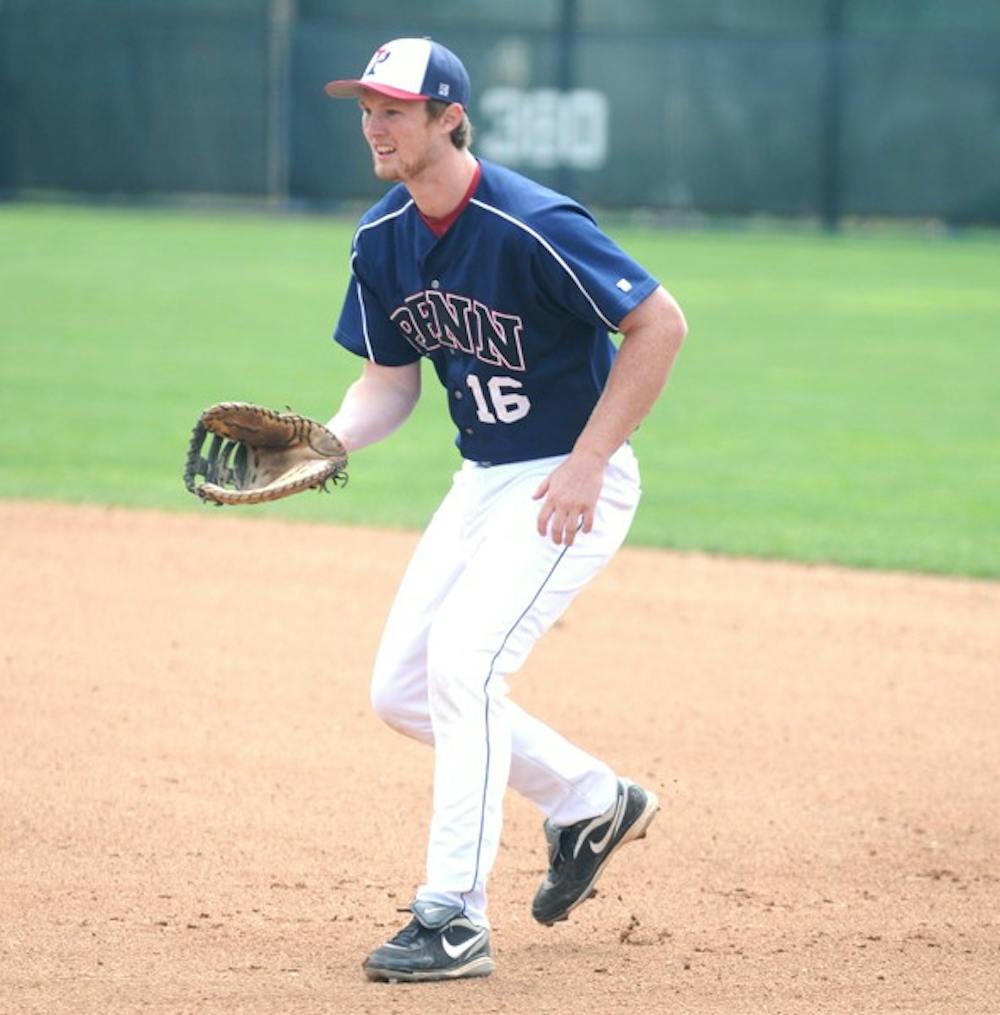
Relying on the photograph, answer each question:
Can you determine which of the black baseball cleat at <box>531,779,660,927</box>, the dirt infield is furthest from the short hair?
the dirt infield

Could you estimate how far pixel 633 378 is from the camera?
153 inches

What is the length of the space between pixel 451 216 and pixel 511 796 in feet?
6.60

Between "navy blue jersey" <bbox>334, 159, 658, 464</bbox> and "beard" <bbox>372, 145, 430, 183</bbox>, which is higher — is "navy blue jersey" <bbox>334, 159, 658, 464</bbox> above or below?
below

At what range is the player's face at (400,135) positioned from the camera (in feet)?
12.6

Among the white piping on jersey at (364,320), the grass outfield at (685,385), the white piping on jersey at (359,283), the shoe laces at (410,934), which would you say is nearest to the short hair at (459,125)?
the white piping on jersey at (359,283)

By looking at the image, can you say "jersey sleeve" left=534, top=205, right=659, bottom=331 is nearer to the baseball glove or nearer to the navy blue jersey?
the navy blue jersey

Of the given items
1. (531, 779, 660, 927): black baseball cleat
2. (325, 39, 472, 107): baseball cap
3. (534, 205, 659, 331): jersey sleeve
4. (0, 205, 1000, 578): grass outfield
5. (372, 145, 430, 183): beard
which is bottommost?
(0, 205, 1000, 578): grass outfield

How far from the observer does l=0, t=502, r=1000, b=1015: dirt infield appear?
3.88 metres

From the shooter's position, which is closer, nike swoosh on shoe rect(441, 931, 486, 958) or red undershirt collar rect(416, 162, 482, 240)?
nike swoosh on shoe rect(441, 931, 486, 958)

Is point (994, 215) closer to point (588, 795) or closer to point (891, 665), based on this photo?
point (891, 665)

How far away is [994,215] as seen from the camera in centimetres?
2562

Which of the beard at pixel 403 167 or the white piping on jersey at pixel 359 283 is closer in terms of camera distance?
the beard at pixel 403 167

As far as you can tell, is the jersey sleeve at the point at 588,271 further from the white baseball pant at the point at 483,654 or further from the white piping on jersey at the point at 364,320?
the white piping on jersey at the point at 364,320

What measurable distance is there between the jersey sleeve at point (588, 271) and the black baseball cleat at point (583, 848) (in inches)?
45.3
